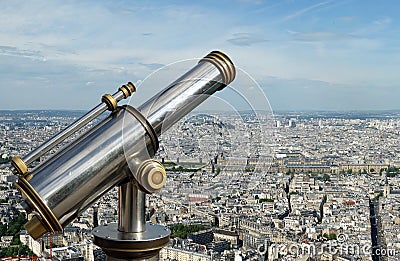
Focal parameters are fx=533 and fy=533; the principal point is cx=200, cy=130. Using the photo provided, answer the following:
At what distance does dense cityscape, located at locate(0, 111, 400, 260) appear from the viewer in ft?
2.81

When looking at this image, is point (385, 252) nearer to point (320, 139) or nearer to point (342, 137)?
point (320, 139)

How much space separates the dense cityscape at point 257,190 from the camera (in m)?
0.86

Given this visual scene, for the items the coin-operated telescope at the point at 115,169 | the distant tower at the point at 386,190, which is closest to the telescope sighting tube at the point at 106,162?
the coin-operated telescope at the point at 115,169

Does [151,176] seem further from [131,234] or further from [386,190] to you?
[386,190]

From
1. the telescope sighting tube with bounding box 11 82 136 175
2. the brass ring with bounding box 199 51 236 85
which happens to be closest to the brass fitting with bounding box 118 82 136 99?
the telescope sighting tube with bounding box 11 82 136 175

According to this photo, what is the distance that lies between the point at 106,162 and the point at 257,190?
480 mm

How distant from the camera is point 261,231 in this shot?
8320 millimetres

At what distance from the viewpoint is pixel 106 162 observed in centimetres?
74

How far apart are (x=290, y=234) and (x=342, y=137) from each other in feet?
25.4

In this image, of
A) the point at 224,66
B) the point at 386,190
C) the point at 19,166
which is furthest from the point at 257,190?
the point at 386,190

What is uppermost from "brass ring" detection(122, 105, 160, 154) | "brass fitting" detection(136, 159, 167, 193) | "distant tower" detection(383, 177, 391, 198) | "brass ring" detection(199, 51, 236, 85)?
"brass ring" detection(199, 51, 236, 85)

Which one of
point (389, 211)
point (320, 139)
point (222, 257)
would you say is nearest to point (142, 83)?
Result: point (222, 257)

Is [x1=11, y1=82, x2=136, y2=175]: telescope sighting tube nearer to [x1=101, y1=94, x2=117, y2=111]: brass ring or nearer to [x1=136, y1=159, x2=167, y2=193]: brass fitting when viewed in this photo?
[x1=101, y1=94, x2=117, y2=111]: brass ring

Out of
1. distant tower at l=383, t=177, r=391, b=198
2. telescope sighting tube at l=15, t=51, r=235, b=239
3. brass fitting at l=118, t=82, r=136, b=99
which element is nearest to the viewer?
telescope sighting tube at l=15, t=51, r=235, b=239
